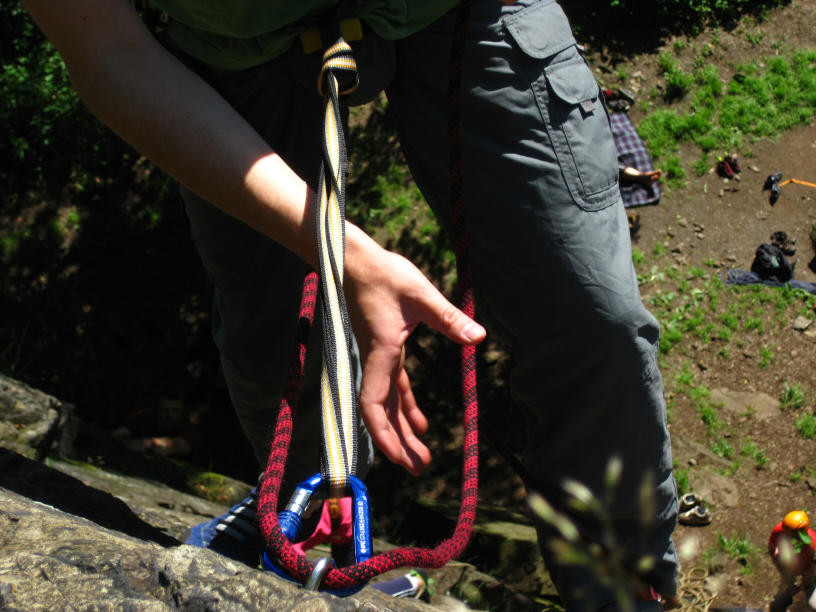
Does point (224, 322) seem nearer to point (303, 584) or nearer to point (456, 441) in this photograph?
point (303, 584)

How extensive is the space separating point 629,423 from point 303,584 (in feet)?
3.45

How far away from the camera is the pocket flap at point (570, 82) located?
174cm

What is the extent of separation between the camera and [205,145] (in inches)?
53.1

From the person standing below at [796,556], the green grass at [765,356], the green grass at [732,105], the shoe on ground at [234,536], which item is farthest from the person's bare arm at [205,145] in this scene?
the green grass at [732,105]

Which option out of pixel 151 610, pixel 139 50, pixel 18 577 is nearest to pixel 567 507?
pixel 151 610

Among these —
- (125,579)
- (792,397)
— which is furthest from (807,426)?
(125,579)

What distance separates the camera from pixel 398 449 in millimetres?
1304

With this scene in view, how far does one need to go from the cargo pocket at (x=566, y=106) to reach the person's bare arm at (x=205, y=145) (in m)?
0.66

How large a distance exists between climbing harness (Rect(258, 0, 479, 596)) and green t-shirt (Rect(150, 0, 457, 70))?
0.54 feet

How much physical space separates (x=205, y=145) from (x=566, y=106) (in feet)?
2.90

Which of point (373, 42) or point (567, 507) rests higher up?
point (373, 42)

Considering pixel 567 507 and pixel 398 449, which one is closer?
pixel 398 449

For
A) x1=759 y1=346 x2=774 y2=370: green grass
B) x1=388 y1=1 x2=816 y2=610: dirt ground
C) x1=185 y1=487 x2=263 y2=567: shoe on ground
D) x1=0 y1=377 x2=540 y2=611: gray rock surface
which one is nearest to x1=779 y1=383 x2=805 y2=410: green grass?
x1=388 y1=1 x2=816 y2=610: dirt ground

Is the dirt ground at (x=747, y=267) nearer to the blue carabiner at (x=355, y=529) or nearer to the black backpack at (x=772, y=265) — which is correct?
the black backpack at (x=772, y=265)
